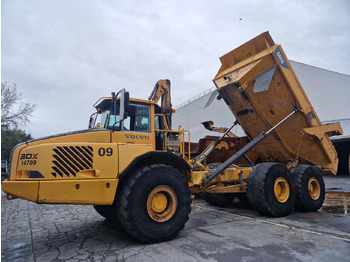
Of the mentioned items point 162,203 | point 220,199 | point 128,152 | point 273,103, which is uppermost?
point 273,103

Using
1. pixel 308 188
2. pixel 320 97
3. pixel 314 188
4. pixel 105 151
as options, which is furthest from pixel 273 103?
pixel 320 97

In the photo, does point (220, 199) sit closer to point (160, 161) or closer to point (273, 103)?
point (273, 103)

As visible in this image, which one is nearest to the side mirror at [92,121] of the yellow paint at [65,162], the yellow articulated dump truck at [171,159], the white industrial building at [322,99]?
the yellow articulated dump truck at [171,159]

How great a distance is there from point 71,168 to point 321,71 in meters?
25.3

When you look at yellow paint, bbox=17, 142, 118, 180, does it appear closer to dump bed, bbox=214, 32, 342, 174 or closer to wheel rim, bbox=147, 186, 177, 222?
wheel rim, bbox=147, 186, 177, 222

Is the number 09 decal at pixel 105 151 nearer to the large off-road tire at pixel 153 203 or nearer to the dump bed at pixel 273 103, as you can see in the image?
the large off-road tire at pixel 153 203

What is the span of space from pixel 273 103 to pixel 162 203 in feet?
12.1

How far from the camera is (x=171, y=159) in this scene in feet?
15.3

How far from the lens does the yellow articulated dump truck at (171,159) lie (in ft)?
12.4

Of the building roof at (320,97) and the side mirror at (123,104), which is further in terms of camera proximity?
the building roof at (320,97)

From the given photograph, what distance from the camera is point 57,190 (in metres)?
3.65

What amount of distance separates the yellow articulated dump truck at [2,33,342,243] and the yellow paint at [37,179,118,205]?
1cm

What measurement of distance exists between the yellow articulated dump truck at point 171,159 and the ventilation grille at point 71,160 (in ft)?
0.05

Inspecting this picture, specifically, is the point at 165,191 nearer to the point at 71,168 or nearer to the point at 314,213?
the point at 71,168
